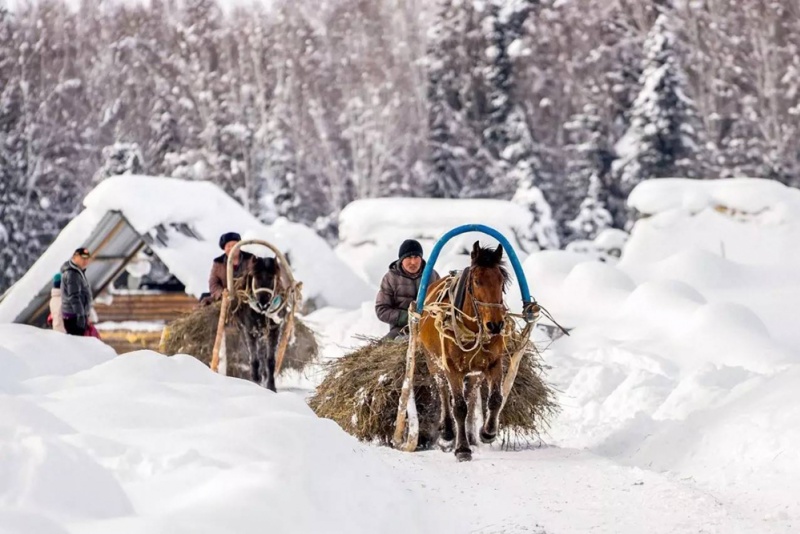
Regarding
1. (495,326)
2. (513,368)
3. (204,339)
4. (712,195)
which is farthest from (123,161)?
(495,326)

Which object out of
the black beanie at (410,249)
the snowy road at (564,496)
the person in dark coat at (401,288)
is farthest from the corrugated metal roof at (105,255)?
the snowy road at (564,496)

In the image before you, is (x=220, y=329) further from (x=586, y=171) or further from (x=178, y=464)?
(x=586, y=171)

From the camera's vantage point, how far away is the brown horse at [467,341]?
26.4 feet

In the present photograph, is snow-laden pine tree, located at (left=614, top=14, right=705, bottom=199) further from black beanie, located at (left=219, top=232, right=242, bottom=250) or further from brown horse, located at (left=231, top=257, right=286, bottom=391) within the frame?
brown horse, located at (left=231, top=257, right=286, bottom=391)

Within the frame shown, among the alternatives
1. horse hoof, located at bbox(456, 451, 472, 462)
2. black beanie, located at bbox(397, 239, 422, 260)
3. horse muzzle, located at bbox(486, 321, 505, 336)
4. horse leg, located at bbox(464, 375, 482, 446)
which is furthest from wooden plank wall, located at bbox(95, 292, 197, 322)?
horse muzzle, located at bbox(486, 321, 505, 336)

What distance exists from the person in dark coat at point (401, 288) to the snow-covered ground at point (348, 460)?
1797mm

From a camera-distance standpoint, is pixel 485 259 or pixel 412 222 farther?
pixel 412 222

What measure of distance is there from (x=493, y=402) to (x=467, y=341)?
1.78ft

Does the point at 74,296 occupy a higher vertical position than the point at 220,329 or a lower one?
higher

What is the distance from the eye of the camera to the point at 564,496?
22.5 feet

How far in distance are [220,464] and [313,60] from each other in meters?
49.6

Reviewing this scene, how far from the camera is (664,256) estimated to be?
2692cm

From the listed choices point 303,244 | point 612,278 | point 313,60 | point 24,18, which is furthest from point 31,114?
point 612,278

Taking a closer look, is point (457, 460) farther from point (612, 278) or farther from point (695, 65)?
point (695, 65)
